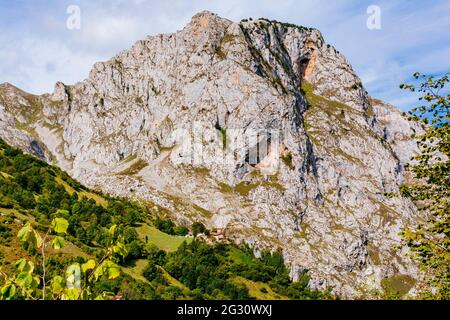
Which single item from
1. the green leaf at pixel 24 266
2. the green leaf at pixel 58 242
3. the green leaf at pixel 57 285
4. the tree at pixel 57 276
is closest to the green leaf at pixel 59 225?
the tree at pixel 57 276

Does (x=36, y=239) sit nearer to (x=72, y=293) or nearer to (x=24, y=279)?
(x=24, y=279)

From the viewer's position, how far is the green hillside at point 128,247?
8873 cm

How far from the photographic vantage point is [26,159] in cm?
14350

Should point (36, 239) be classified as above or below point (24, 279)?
above

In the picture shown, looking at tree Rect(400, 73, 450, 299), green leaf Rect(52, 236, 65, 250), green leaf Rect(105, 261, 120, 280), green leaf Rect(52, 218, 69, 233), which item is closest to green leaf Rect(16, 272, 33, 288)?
green leaf Rect(52, 236, 65, 250)

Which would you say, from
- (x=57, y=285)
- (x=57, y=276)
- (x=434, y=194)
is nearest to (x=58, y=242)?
(x=57, y=276)

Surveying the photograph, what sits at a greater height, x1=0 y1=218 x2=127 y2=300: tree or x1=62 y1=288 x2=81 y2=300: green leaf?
x1=0 y1=218 x2=127 y2=300: tree

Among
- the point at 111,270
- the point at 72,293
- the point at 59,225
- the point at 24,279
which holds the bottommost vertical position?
the point at 72,293

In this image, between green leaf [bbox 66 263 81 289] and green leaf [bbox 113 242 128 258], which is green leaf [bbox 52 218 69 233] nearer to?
green leaf [bbox 66 263 81 289]

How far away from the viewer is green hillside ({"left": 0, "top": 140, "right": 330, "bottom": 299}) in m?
88.7

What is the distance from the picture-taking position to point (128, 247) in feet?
328

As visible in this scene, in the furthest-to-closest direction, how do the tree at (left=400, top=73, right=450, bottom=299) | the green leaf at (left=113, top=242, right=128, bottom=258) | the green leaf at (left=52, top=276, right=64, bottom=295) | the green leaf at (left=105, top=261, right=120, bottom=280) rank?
the tree at (left=400, top=73, right=450, bottom=299), the green leaf at (left=113, top=242, right=128, bottom=258), the green leaf at (left=105, top=261, right=120, bottom=280), the green leaf at (left=52, top=276, right=64, bottom=295)
